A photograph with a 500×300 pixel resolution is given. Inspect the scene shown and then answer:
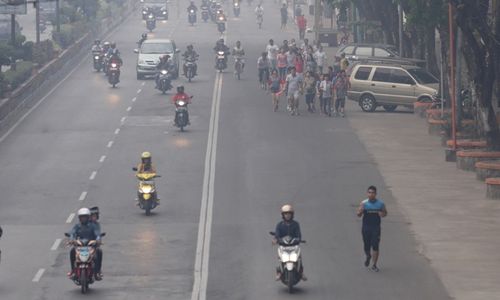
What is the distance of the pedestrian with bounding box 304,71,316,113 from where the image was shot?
5359 centimetres

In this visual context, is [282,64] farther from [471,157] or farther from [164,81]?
[471,157]

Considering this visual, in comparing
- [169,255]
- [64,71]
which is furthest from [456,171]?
[64,71]

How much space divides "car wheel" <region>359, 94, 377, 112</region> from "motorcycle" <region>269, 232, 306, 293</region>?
30461 millimetres

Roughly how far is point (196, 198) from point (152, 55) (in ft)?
107

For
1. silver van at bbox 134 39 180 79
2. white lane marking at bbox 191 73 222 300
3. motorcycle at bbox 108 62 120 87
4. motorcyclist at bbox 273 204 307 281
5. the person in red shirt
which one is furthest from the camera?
the person in red shirt

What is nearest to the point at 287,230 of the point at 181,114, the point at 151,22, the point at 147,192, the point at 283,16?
the point at 147,192

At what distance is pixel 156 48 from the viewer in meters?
69.6

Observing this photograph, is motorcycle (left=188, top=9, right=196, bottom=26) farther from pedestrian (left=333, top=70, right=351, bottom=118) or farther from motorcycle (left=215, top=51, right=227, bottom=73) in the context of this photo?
pedestrian (left=333, top=70, right=351, bottom=118)

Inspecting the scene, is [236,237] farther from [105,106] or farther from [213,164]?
[105,106]

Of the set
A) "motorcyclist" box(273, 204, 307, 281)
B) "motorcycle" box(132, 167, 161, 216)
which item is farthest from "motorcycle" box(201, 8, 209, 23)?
"motorcyclist" box(273, 204, 307, 281)

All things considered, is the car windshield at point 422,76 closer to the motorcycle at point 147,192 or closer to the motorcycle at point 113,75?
the motorcycle at point 113,75

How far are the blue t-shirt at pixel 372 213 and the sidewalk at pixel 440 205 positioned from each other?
55.1 inches

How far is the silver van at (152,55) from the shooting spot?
6775cm

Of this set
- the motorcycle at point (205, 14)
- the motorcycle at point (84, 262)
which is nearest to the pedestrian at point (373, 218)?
the motorcycle at point (84, 262)
